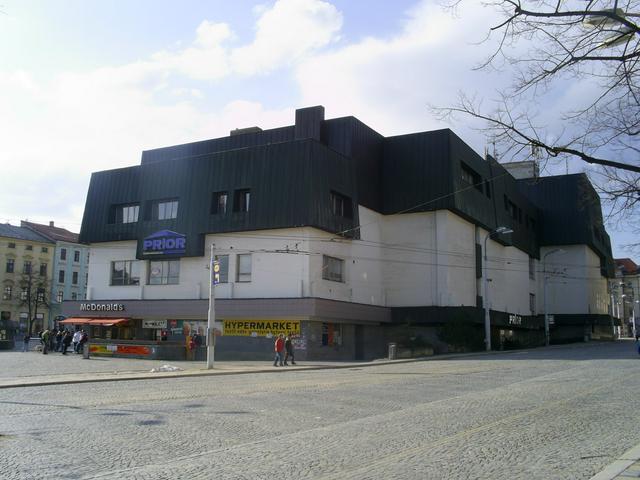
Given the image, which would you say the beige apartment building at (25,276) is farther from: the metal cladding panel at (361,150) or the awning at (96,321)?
the metal cladding panel at (361,150)

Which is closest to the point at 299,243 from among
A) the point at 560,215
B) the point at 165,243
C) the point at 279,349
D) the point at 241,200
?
the point at 241,200

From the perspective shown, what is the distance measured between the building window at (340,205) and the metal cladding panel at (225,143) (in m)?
7.98

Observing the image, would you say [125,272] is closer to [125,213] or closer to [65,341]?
[125,213]

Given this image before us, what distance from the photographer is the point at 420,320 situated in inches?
1881

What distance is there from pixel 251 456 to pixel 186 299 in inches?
1475

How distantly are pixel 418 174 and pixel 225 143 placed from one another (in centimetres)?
1627

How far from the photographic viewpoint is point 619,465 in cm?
731

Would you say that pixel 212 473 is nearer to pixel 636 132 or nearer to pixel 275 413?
pixel 275 413

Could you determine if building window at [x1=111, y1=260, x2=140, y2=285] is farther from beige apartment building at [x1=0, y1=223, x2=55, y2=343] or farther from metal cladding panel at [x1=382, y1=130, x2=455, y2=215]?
beige apartment building at [x1=0, y1=223, x2=55, y2=343]

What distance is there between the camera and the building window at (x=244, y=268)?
42812mm

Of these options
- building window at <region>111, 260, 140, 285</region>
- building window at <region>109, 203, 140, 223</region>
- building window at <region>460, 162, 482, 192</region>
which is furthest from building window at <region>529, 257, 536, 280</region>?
building window at <region>109, 203, 140, 223</region>

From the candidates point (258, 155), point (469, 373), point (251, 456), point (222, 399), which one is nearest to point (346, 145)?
point (258, 155)

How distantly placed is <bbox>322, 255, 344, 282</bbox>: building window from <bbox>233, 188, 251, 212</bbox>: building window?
21.8ft

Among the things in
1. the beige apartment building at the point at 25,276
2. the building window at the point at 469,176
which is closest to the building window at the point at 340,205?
the building window at the point at 469,176
